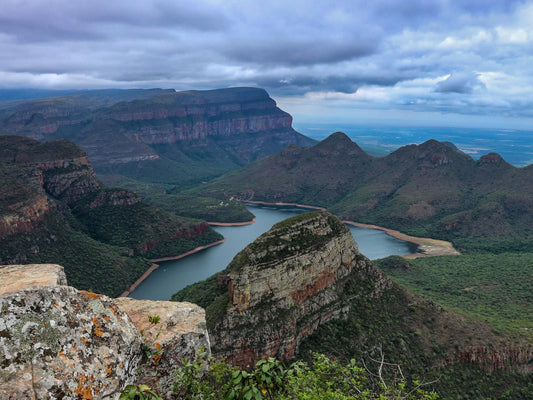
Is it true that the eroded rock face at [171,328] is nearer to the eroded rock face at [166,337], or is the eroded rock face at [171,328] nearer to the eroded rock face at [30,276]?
the eroded rock face at [166,337]

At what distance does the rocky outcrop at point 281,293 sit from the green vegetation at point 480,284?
22.0 m

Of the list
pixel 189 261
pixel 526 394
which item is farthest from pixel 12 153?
pixel 526 394

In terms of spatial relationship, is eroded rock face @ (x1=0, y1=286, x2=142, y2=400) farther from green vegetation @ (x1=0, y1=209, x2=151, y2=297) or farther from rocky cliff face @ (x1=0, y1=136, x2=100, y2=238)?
rocky cliff face @ (x1=0, y1=136, x2=100, y2=238)

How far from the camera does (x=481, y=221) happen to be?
131 m

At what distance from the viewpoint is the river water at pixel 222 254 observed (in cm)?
8662

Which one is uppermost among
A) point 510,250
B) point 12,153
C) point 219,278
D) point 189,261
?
point 12,153

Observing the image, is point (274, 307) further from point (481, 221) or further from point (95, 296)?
point (481, 221)

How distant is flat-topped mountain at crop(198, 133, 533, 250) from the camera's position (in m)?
133

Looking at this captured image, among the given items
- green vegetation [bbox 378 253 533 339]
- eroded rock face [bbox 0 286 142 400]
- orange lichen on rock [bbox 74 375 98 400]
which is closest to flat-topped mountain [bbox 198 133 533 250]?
green vegetation [bbox 378 253 533 339]

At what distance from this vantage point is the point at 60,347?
7844 millimetres

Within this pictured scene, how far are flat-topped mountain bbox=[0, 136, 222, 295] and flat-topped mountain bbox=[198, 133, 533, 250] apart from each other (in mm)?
73136

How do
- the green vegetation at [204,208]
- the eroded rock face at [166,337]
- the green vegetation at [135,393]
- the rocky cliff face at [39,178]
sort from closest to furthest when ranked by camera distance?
the green vegetation at [135,393] → the eroded rock face at [166,337] → the rocky cliff face at [39,178] → the green vegetation at [204,208]

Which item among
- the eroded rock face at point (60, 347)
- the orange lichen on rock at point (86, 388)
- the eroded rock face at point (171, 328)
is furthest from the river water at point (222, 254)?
the orange lichen on rock at point (86, 388)

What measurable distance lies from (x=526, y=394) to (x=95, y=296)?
50707 millimetres
